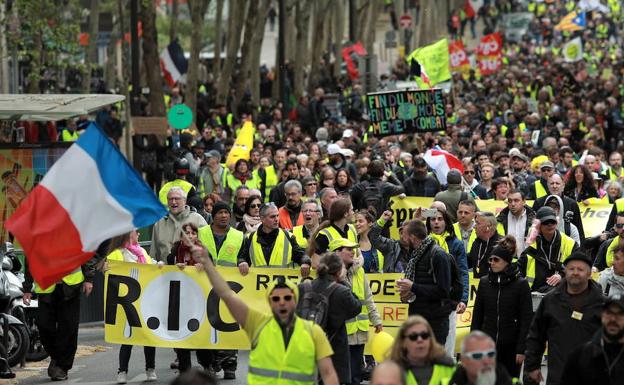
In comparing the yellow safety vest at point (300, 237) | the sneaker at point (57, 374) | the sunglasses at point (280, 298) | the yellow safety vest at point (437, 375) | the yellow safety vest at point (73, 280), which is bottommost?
the sneaker at point (57, 374)

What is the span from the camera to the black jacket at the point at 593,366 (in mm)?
9656

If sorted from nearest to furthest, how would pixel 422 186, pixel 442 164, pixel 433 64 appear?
pixel 422 186, pixel 442 164, pixel 433 64

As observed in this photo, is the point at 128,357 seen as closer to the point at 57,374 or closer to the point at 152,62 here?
the point at 57,374

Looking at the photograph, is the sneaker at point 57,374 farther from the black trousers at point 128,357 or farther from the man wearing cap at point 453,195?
the man wearing cap at point 453,195

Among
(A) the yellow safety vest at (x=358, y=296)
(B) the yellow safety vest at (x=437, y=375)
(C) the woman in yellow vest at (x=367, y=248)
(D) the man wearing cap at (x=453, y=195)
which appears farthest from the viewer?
(D) the man wearing cap at (x=453, y=195)

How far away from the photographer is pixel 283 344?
9.89 meters

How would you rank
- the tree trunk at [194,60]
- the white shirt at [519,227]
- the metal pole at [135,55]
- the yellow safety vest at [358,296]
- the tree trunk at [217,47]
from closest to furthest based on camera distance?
the yellow safety vest at [358,296], the white shirt at [519,227], the metal pole at [135,55], the tree trunk at [194,60], the tree trunk at [217,47]

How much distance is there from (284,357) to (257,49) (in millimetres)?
39666

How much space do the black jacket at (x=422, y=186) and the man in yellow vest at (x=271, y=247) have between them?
6024mm

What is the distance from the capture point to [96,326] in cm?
1931

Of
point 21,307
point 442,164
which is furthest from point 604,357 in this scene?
point 442,164

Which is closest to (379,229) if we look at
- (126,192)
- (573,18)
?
(126,192)

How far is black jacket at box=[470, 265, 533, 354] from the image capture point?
1212 cm

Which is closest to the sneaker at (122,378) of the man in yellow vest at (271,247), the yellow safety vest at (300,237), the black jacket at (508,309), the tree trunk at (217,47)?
the man in yellow vest at (271,247)
